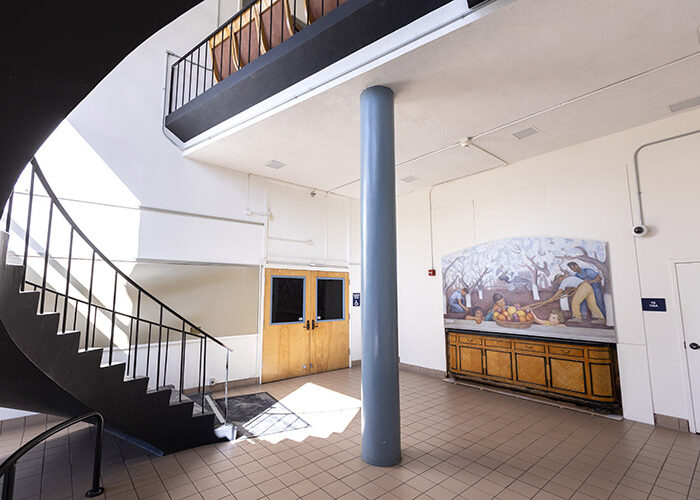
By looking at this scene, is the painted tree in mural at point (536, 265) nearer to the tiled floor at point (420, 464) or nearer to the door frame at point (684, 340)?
the door frame at point (684, 340)

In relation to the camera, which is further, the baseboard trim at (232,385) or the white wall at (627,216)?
the baseboard trim at (232,385)

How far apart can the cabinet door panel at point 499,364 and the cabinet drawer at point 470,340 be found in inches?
8.4

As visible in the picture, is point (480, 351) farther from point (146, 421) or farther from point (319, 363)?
point (146, 421)

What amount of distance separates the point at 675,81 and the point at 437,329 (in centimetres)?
511

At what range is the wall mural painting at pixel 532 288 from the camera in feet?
16.9

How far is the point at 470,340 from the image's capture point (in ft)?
20.8

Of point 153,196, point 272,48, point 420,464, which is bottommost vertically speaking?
point 420,464

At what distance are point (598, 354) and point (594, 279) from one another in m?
1.07

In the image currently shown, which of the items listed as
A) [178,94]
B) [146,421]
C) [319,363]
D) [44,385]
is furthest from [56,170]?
[319,363]

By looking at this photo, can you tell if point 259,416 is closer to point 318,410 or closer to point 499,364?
point 318,410

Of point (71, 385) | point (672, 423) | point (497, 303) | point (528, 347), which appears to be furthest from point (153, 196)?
point (672, 423)

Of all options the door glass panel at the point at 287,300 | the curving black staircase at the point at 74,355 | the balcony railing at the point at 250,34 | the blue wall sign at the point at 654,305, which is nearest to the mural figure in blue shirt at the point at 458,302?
the blue wall sign at the point at 654,305

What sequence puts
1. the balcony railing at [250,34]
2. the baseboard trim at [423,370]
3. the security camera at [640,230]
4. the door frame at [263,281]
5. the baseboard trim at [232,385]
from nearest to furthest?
the balcony railing at [250,34] < the security camera at [640,230] < the baseboard trim at [232,385] < the door frame at [263,281] < the baseboard trim at [423,370]

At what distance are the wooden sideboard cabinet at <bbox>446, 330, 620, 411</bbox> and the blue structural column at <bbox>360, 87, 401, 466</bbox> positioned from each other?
3.05 meters
